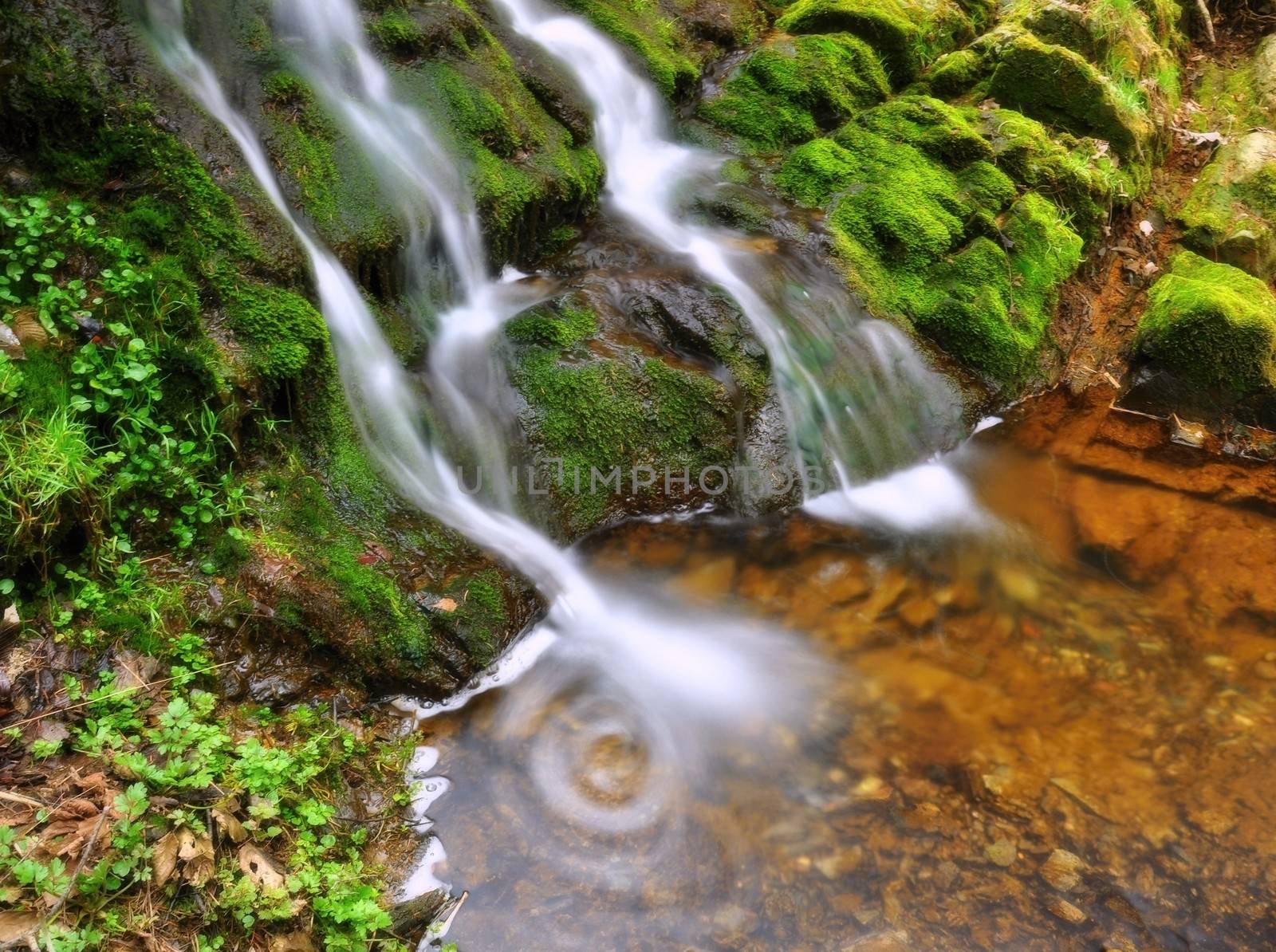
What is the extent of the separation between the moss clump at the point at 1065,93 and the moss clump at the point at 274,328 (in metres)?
6.13

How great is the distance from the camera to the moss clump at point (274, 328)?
3570 mm

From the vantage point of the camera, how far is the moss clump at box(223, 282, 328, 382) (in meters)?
3.57

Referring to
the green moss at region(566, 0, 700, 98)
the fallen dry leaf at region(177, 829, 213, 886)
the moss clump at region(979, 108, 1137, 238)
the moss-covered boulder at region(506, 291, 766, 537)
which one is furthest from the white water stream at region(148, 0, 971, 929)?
the moss clump at region(979, 108, 1137, 238)

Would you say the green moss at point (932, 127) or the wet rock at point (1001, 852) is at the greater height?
the green moss at point (932, 127)

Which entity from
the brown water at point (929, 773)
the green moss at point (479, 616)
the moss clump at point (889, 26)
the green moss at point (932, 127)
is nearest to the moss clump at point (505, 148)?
the brown water at point (929, 773)

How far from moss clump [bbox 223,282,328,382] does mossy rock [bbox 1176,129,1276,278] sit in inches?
269

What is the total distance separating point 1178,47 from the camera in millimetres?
8758

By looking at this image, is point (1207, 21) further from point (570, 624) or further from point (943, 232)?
point (570, 624)

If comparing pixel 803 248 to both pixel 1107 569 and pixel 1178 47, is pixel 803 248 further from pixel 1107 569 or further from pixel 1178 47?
pixel 1178 47

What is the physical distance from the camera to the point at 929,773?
3.49 meters

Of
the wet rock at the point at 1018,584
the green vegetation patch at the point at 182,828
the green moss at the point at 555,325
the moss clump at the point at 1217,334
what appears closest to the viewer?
the green vegetation patch at the point at 182,828

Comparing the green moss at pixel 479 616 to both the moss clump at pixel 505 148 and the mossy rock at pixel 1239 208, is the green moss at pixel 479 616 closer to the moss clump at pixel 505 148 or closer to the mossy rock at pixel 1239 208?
the moss clump at pixel 505 148

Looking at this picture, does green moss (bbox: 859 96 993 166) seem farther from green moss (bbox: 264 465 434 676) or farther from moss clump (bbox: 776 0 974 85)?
green moss (bbox: 264 465 434 676)

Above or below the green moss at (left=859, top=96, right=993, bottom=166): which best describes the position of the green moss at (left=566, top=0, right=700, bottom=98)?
above
